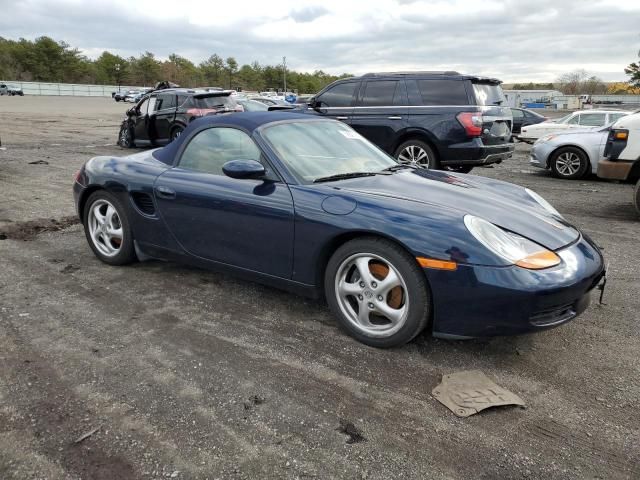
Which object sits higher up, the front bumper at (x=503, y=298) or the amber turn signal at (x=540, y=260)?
the amber turn signal at (x=540, y=260)

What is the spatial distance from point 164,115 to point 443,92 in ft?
25.3

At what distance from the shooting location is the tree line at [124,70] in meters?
97.6

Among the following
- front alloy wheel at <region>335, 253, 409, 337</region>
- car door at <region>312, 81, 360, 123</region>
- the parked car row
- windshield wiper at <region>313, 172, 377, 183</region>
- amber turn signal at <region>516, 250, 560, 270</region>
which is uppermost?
the parked car row

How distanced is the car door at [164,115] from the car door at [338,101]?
499 cm

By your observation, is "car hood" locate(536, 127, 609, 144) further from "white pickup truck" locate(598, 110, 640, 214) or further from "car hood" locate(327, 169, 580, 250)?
"car hood" locate(327, 169, 580, 250)

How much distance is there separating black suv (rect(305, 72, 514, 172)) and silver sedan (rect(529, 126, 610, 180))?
8.49 feet

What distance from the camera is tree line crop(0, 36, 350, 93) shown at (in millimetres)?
97562

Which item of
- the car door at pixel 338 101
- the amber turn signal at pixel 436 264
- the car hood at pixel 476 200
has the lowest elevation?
the amber turn signal at pixel 436 264

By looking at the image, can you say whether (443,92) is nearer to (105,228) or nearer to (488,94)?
(488,94)

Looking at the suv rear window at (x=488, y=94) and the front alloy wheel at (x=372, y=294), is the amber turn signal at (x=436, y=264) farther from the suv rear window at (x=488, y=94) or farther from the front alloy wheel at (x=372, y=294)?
the suv rear window at (x=488, y=94)

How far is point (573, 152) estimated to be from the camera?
1098cm

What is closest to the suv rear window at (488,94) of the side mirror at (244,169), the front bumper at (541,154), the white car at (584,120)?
the front bumper at (541,154)

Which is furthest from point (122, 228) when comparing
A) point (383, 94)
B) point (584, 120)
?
point (584, 120)

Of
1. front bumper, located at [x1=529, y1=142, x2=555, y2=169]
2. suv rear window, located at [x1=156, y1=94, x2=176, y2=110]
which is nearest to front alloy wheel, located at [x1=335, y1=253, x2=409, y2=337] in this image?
front bumper, located at [x1=529, y1=142, x2=555, y2=169]
